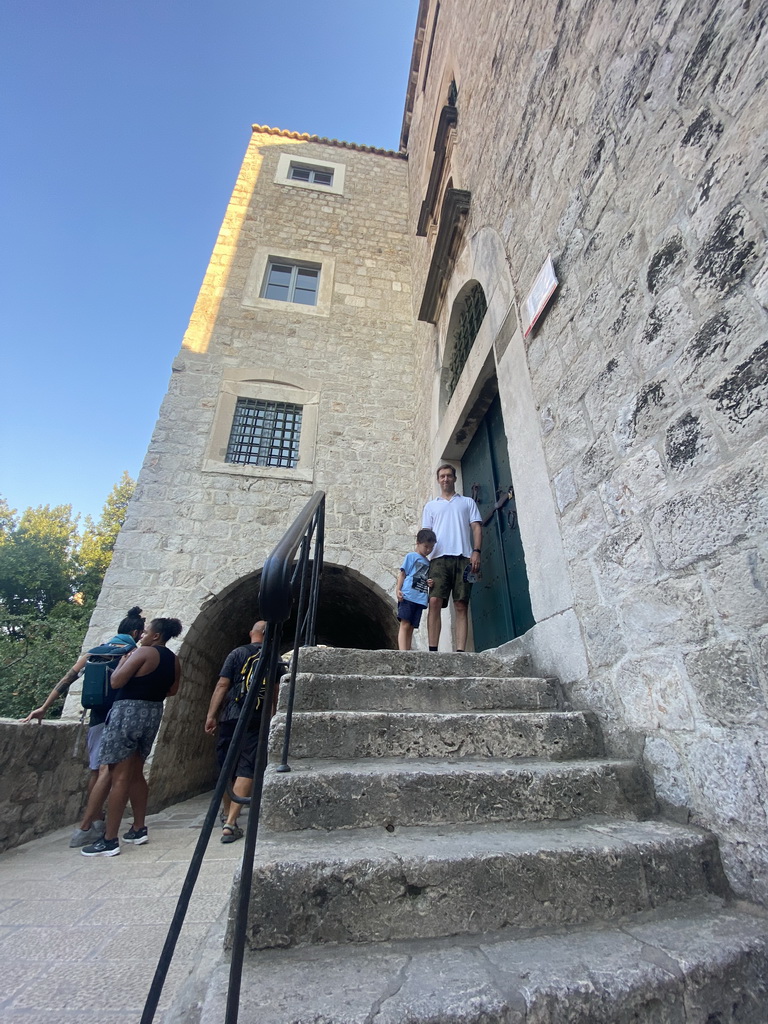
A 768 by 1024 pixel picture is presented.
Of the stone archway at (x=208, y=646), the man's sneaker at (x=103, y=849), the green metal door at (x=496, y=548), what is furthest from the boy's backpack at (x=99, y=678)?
the green metal door at (x=496, y=548)

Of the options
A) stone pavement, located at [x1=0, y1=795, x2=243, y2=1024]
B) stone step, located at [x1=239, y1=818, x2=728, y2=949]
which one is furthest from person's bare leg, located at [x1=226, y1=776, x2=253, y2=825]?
stone step, located at [x1=239, y1=818, x2=728, y2=949]

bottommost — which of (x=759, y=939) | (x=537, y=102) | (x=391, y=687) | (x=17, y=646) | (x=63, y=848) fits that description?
(x=63, y=848)

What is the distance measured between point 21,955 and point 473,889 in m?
1.35

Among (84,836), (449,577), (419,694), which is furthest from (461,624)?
(84,836)

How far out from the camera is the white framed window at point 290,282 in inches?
285

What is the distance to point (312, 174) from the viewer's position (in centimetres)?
927

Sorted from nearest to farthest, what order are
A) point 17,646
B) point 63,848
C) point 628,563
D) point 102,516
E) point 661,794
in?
point 661,794 < point 628,563 < point 63,848 < point 17,646 < point 102,516

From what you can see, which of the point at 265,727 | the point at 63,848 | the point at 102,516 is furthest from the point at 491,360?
the point at 102,516

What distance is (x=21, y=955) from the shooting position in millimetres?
1318

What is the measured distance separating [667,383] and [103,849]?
354cm

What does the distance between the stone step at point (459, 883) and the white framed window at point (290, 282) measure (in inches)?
292

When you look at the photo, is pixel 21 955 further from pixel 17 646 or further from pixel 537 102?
pixel 17 646

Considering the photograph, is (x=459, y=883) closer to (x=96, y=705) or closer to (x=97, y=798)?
(x=97, y=798)

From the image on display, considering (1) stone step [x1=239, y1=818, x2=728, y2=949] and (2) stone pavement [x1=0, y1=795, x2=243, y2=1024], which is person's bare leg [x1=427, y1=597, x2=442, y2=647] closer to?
(2) stone pavement [x1=0, y1=795, x2=243, y2=1024]
